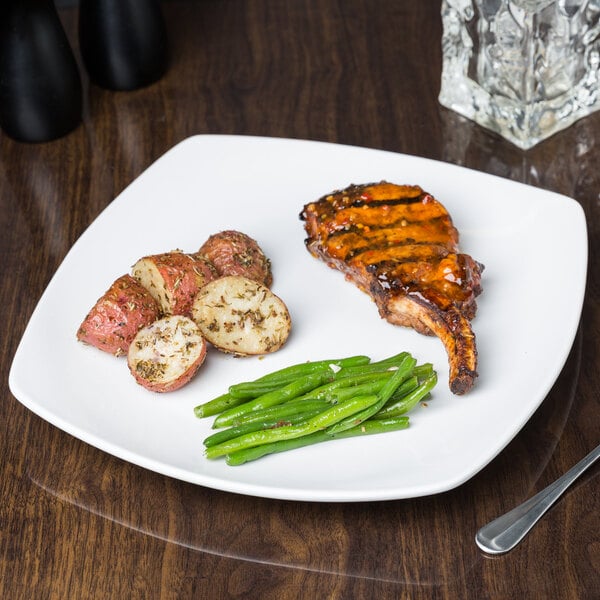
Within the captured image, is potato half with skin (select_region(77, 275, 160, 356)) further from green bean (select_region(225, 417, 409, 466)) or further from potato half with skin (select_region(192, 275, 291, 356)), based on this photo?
green bean (select_region(225, 417, 409, 466))

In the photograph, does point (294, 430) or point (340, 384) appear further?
point (340, 384)

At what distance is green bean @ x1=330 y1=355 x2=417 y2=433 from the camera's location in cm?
235

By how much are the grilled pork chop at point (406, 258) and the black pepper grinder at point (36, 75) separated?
1.23 metres

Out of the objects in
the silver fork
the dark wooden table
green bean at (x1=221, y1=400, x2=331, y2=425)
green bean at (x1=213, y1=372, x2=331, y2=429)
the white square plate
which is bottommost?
the dark wooden table

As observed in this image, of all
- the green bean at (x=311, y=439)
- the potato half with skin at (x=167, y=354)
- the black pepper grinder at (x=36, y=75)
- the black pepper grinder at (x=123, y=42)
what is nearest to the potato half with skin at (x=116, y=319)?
the potato half with skin at (x=167, y=354)

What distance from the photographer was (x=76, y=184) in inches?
143

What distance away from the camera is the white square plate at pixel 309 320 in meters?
2.32

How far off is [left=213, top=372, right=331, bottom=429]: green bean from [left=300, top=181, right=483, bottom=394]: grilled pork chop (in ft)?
1.02

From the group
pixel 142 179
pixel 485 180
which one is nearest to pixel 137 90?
pixel 142 179

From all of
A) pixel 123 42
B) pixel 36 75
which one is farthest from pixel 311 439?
pixel 123 42

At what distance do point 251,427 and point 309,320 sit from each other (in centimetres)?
50

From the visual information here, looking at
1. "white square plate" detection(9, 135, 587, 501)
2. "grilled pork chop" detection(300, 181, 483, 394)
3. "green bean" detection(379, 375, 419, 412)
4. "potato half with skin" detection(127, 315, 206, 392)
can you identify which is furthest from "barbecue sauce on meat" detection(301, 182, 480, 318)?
"potato half with skin" detection(127, 315, 206, 392)

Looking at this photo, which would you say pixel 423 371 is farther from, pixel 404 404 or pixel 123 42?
pixel 123 42

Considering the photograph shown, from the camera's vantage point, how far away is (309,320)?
2791 mm
